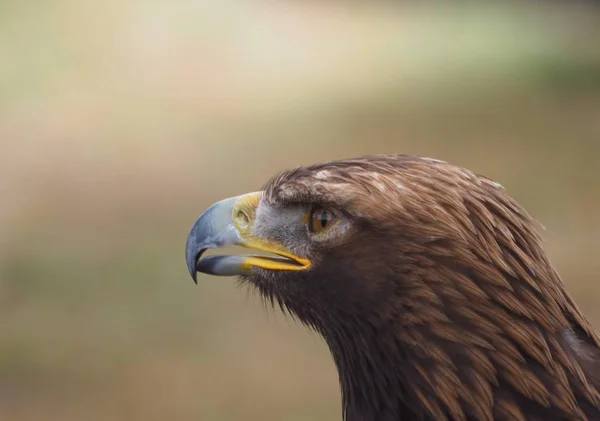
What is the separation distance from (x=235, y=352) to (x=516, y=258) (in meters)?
3.75

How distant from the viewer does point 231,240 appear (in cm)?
204

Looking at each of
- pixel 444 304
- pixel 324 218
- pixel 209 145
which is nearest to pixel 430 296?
pixel 444 304

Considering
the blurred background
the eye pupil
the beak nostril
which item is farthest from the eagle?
the blurred background

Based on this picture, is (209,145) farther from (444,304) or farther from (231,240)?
(444,304)

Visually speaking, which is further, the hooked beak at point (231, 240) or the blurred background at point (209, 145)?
the blurred background at point (209, 145)

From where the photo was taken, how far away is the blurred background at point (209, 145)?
519cm

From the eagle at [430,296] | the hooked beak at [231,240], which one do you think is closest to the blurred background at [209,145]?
the hooked beak at [231,240]

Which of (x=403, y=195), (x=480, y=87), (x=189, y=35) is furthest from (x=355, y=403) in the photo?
(x=189, y=35)

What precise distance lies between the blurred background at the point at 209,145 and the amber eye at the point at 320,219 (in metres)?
2.94

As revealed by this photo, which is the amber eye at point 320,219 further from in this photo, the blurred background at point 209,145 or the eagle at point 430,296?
the blurred background at point 209,145

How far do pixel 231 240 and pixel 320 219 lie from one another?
0.26 meters

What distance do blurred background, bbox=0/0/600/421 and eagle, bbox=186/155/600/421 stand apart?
2.91 meters

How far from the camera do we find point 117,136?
8.82m

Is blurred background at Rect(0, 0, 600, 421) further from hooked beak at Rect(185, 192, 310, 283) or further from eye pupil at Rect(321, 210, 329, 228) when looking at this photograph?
eye pupil at Rect(321, 210, 329, 228)
